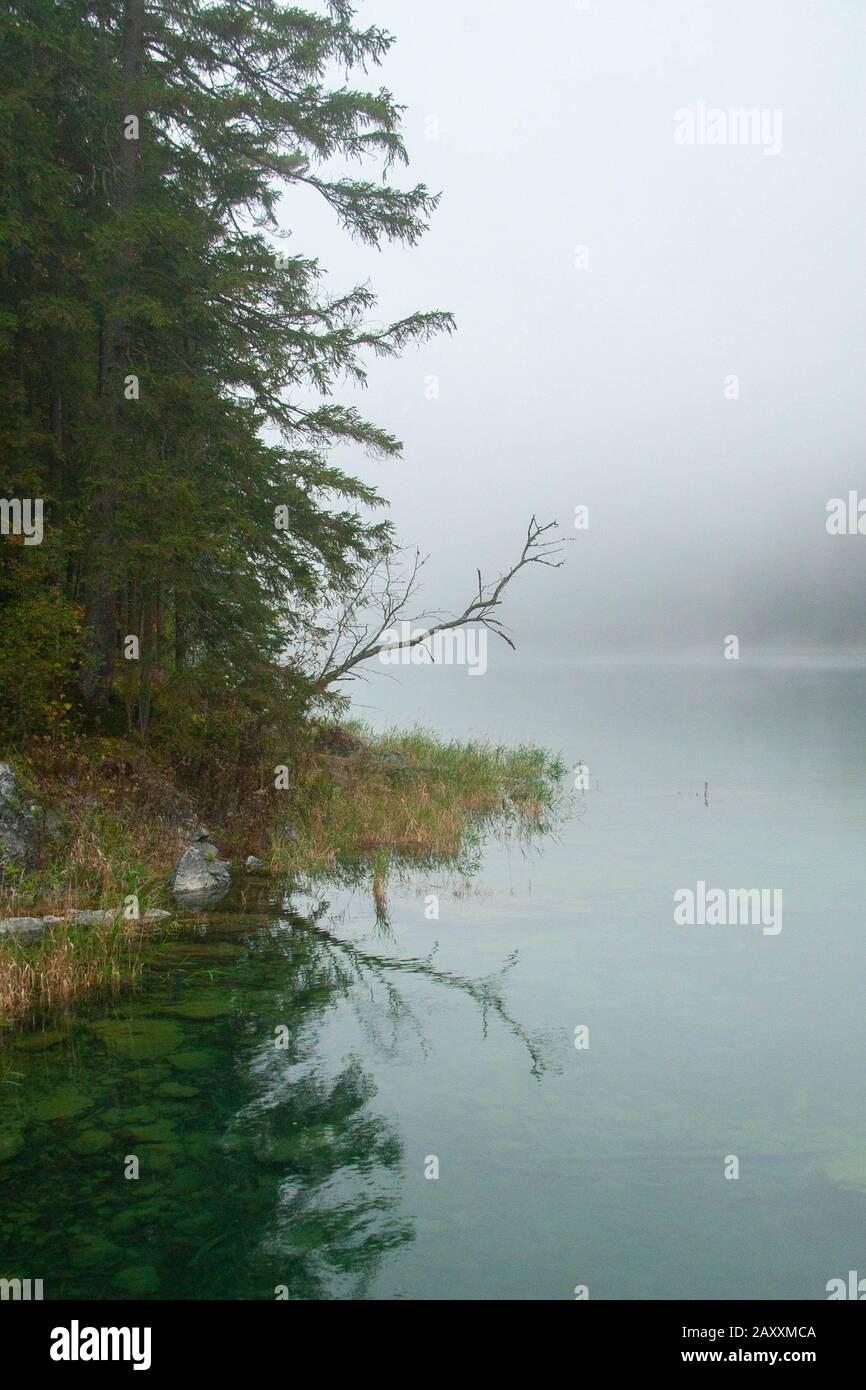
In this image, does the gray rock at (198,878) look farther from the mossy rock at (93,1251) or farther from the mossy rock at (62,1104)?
the mossy rock at (93,1251)

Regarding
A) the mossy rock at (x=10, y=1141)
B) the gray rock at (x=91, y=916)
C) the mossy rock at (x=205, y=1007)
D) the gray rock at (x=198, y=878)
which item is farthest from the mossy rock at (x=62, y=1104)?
the gray rock at (x=198, y=878)

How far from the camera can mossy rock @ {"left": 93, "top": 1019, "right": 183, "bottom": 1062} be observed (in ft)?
29.8

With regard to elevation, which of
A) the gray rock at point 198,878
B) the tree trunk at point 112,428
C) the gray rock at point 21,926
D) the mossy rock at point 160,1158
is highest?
the tree trunk at point 112,428

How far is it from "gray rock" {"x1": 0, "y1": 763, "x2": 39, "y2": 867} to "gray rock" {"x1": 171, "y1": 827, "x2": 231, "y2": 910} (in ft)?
6.52

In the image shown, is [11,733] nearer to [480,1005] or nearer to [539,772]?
[480,1005]

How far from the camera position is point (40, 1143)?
24.2 ft

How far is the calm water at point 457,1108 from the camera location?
6.25 metres

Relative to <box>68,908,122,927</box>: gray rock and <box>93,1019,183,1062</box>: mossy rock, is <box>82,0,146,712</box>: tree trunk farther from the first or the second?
<box>93,1019,183,1062</box>: mossy rock

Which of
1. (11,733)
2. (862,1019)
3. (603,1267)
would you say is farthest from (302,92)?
(603,1267)

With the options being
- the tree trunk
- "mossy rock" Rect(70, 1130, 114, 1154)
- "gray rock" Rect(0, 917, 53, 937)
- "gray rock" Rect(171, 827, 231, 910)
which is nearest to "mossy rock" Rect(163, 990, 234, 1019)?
"gray rock" Rect(0, 917, 53, 937)

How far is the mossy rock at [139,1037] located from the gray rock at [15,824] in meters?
3.82

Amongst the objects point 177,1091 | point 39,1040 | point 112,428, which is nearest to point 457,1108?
point 177,1091

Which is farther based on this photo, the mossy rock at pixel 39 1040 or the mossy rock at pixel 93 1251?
the mossy rock at pixel 39 1040
